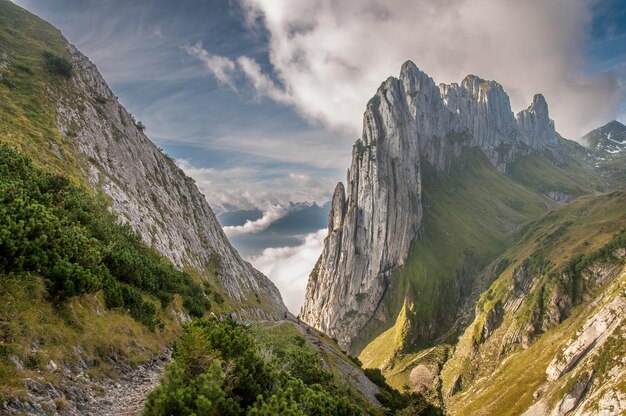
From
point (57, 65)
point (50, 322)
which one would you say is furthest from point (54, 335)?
point (57, 65)

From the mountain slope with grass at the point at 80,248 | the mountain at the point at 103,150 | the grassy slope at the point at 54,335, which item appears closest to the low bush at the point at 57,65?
the mountain slope with grass at the point at 80,248

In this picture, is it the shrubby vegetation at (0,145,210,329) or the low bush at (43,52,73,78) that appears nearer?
the shrubby vegetation at (0,145,210,329)

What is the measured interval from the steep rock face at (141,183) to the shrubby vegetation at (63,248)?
74.7 feet

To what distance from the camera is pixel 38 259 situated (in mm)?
23141

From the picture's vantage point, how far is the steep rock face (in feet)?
234

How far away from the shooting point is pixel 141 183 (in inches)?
3425

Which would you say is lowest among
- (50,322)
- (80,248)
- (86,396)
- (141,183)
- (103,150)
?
(86,396)

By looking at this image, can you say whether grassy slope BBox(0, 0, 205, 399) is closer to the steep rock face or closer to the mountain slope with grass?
the mountain slope with grass

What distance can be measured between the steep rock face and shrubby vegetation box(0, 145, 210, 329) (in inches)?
896

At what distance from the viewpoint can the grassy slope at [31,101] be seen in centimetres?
5469

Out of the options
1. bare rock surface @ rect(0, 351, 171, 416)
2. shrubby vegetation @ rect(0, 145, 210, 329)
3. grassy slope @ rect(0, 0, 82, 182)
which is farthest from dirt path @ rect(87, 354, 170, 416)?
grassy slope @ rect(0, 0, 82, 182)

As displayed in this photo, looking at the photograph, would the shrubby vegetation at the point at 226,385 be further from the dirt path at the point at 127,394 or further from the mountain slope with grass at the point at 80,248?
the mountain slope with grass at the point at 80,248

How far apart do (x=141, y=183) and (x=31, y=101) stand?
2568 centimetres

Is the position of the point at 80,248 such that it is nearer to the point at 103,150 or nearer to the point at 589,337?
the point at 103,150
